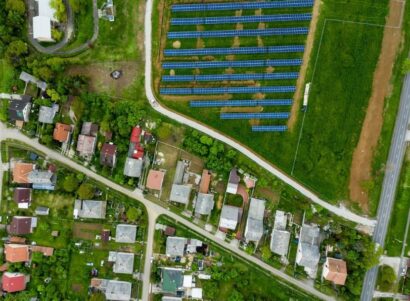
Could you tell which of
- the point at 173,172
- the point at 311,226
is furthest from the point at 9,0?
the point at 311,226

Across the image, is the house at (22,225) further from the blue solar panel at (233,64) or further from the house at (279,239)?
the house at (279,239)

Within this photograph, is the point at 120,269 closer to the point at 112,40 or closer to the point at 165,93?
the point at 165,93

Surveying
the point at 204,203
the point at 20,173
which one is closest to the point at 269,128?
the point at 204,203

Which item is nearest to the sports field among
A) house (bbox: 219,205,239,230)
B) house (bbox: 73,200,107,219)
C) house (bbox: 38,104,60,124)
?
house (bbox: 219,205,239,230)

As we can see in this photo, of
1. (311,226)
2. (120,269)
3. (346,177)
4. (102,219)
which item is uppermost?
(346,177)

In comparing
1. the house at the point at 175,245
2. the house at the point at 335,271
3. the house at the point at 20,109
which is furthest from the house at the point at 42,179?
the house at the point at 335,271
